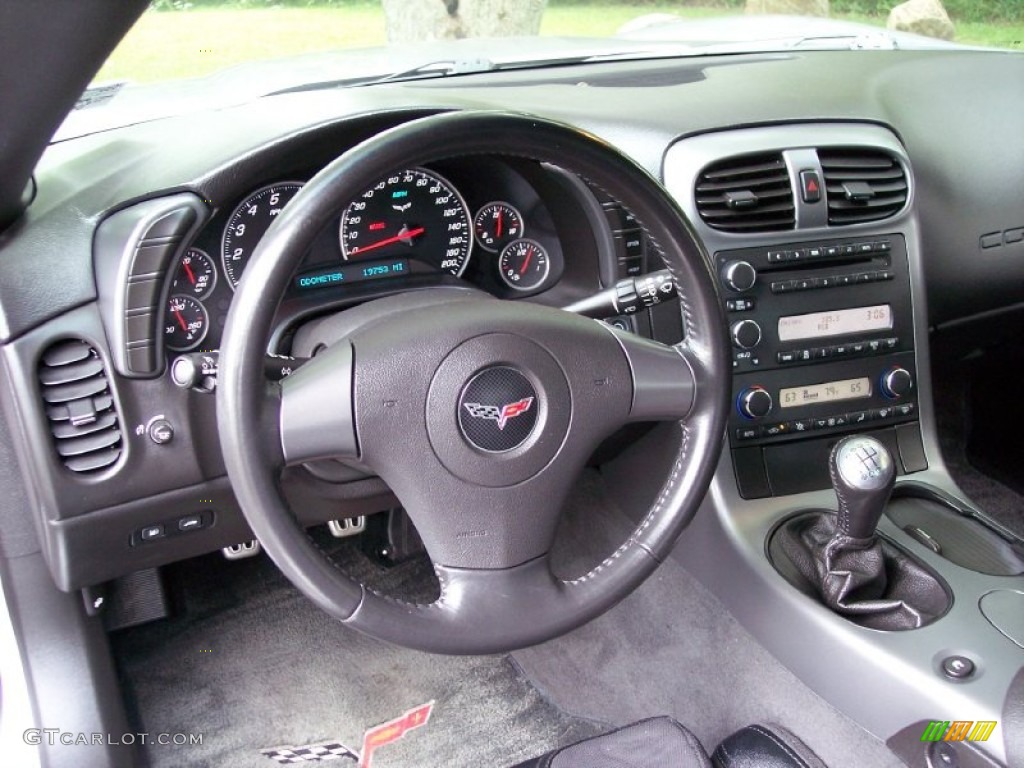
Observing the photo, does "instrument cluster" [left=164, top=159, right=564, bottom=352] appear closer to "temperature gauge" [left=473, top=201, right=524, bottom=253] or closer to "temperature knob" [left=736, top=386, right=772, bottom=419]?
"temperature gauge" [left=473, top=201, right=524, bottom=253]

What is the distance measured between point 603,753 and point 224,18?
4.63 feet

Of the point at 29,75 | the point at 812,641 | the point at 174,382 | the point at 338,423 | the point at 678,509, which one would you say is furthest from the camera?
the point at 812,641

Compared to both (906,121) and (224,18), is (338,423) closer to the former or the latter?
(224,18)

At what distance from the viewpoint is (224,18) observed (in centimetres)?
179

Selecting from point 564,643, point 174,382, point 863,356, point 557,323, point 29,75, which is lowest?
point 564,643

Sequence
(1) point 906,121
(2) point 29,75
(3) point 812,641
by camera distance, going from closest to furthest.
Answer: (2) point 29,75
(3) point 812,641
(1) point 906,121

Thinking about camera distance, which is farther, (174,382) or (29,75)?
(174,382)

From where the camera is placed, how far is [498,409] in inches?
48.9

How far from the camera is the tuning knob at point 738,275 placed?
1.73 meters

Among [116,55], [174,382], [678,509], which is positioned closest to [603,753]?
[678,509]

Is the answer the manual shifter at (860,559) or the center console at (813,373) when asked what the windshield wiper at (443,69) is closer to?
the center console at (813,373)

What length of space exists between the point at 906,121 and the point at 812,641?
108 centimetres

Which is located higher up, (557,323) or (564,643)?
(557,323)

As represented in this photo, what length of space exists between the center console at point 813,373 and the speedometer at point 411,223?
1.25 ft
